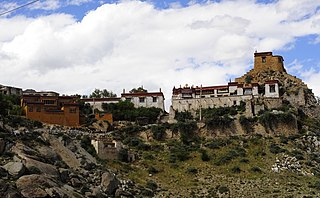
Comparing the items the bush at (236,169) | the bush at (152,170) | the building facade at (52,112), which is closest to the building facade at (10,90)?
the building facade at (52,112)

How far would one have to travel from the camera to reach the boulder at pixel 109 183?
46.6 m

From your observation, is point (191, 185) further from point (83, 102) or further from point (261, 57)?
point (261, 57)

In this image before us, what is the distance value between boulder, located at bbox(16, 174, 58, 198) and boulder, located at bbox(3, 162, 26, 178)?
A: 772 millimetres

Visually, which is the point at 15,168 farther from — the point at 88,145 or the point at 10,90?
the point at 10,90

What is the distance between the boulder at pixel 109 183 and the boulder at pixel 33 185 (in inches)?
383

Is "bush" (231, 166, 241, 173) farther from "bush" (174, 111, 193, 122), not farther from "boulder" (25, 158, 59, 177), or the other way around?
"boulder" (25, 158, 59, 177)

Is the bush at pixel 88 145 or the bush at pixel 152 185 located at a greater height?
the bush at pixel 88 145

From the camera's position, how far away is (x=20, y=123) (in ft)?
194

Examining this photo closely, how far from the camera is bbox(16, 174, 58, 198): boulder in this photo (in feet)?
116

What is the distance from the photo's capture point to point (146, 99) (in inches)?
3329

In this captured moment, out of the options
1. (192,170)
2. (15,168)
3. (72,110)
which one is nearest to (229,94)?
(192,170)

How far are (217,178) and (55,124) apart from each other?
23.7 metres

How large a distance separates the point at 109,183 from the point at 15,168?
11.7m

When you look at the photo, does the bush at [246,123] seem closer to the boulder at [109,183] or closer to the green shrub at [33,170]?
the boulder at [109,183]
